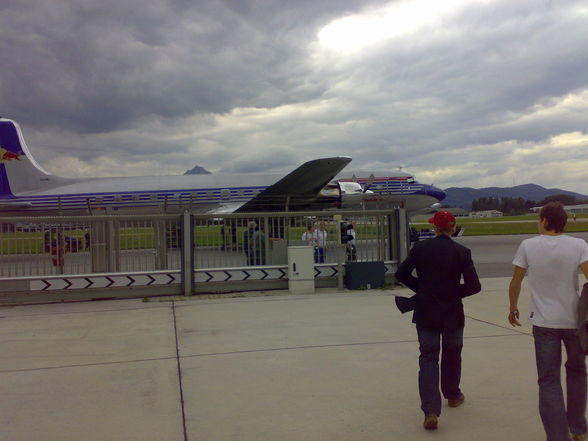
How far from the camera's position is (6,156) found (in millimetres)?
27531

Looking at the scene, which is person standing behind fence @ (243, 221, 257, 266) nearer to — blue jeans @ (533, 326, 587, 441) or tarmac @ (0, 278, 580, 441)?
tarmac @ (0, 278, 580, 441)

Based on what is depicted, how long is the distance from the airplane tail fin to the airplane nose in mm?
22395

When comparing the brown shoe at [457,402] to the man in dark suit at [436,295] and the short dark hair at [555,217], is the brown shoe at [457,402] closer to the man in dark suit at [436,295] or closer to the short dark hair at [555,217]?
the man in dark suit at [436,295]

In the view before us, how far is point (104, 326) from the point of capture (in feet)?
25.8

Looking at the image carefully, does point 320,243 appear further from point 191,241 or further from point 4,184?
point 4,184

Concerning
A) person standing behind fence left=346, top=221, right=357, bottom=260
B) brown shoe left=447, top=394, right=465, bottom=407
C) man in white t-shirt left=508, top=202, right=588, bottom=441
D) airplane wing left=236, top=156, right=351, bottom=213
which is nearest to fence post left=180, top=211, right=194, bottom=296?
person standing behind fence left=346, top=221, right=357, bottom=260

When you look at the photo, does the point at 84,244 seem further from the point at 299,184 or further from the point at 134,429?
the point at 299,184

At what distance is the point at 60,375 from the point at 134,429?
194cm

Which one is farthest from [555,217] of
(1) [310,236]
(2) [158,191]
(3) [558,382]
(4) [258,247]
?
(2) [158,191]

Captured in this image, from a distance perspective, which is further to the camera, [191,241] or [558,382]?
[191,241]

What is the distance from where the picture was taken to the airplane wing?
68.9 feet

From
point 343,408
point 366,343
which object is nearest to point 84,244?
point 366,343

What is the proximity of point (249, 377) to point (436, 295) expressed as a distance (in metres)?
2.32

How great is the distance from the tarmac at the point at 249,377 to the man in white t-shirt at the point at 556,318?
0.47 metres
